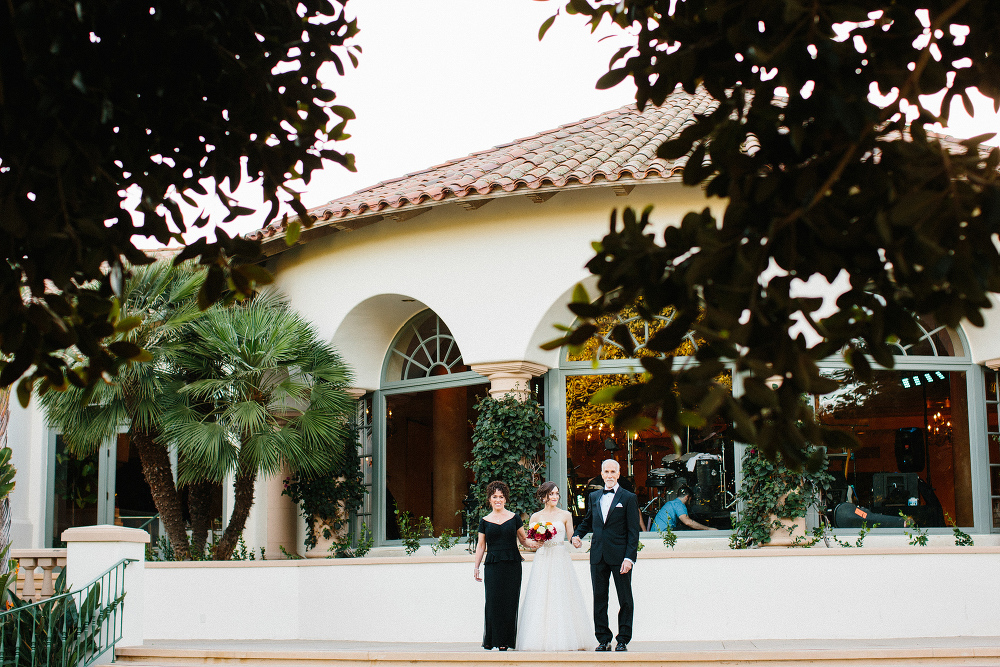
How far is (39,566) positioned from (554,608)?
19.0ft

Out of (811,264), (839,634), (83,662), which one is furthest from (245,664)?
(811,264)

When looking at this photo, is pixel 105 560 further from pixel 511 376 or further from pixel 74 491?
pixel 74 491

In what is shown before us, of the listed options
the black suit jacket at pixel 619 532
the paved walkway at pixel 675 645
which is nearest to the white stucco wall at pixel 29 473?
the paved walkway at pixel 675 645

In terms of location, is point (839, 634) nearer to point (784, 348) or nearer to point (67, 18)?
point (784, 348)

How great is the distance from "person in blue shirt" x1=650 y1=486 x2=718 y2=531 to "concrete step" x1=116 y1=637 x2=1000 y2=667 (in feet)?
6.54

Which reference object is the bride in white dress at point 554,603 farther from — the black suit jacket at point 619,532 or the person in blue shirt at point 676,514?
the person in blue shirt at point 676,514

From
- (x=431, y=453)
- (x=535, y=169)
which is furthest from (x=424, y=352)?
(x=535, y=169)

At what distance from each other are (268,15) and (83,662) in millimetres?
7204

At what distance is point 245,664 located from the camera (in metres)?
9.23

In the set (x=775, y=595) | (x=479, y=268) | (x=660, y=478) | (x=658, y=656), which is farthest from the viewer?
(x=479, y=268)

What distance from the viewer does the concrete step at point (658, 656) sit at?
828 centimetres

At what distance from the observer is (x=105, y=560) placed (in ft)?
31.1

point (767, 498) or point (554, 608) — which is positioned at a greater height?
point (767, 498)

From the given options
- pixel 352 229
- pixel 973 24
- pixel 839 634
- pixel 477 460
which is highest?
pixel 352 229
